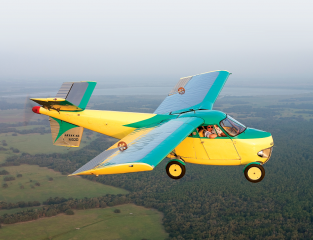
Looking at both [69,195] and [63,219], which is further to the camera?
[69,195]

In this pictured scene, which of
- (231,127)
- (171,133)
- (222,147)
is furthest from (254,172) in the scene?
(171,133)

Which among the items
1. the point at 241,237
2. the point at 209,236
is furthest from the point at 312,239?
the point at 209,236

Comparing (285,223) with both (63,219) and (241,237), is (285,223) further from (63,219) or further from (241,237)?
(63,219)

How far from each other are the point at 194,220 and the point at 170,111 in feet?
556

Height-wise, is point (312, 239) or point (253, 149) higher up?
point (253, 149)

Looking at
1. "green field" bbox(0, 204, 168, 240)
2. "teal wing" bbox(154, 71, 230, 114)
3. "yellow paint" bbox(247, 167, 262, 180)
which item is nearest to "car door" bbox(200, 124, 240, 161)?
"yellow paint" bbox(247, 167, 262, 180)

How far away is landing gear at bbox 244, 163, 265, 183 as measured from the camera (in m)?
19.3

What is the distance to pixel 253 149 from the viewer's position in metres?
19.4

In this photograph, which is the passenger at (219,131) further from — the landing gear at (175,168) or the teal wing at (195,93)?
the teal wing at (195,93)

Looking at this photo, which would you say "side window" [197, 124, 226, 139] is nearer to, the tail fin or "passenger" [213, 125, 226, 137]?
"passenger" [213, 125, 226, 137]

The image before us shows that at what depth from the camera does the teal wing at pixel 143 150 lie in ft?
42.4

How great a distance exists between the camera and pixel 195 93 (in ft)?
90.5

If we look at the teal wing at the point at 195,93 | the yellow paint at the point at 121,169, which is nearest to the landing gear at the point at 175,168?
the teal wing at the point at 195,93

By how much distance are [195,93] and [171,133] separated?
37.5 ft
